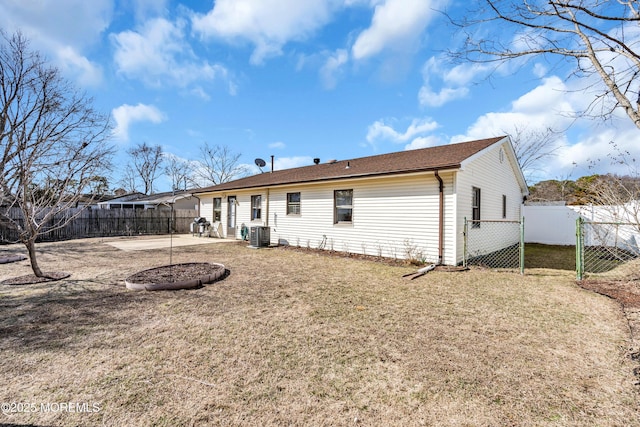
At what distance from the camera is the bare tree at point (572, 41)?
4098mm

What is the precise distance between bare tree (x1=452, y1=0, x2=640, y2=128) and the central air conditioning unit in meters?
8.94

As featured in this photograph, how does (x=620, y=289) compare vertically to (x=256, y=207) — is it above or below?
below

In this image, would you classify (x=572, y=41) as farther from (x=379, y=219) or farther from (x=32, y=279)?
(x=32, y=279)

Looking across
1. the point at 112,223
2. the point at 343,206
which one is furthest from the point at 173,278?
the point at 112,223

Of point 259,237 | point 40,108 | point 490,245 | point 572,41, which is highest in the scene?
point 40,108

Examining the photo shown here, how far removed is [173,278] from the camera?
5.63 m

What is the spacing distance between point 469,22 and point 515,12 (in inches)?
25.9

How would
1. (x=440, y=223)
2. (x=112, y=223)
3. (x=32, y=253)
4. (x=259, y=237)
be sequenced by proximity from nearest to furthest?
(x=32, y=253) → (x=440, y=223) → (x=259, y=237) → (x=112, y=223)

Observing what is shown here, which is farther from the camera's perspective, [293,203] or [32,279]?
[293,203]

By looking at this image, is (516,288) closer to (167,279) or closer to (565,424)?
(565,424)

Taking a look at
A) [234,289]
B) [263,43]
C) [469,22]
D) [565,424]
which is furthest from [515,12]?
[263,43]

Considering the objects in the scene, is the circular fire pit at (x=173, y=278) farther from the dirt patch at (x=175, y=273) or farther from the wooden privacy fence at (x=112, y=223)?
the wooden privacy fence at (x=112, y=223)

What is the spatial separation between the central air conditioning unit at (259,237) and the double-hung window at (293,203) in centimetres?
134

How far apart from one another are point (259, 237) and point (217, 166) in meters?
27.8
